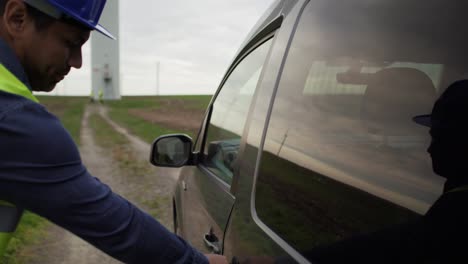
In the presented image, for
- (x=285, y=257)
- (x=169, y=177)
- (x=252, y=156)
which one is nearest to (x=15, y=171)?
(x=285, y=257)

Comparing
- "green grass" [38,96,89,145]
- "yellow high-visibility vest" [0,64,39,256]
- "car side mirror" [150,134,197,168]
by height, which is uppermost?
"yellow high-visibility vest" [0,64,39,256]

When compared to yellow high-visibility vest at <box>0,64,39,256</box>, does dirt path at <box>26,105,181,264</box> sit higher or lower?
lower

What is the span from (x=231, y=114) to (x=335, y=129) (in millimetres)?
1181

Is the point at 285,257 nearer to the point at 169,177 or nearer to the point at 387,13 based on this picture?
the point at 387,13

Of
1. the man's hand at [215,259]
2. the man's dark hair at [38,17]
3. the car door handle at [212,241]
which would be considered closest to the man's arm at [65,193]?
the man's hand at [215,259]

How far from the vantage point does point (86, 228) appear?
1132mm

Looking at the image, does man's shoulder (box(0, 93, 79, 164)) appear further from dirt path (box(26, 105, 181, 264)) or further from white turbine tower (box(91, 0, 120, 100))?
white turbine tower (box(91, 0, 120, 100))

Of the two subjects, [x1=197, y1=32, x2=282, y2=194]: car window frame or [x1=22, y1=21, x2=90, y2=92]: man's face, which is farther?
[x1=197, y1=32, x2=282, y2=194]: car window frame

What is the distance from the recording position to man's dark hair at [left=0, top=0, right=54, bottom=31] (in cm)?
119

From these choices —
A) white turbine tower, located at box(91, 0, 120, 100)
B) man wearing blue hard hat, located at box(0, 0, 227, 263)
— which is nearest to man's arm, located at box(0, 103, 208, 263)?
man wearing blue hard hat, located at box(0, 0, 227, 263)

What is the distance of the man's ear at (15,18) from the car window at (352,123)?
92 cm

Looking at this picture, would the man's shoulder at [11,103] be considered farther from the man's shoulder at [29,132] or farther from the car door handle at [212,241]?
the car door handle at [212,241]

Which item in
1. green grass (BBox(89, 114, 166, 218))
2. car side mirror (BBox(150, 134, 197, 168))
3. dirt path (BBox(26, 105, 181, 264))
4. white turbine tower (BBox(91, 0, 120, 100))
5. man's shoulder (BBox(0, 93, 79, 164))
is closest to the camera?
man's shoulder (BBox(0, 93, 79, 164))

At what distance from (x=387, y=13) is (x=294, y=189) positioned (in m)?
0.63
